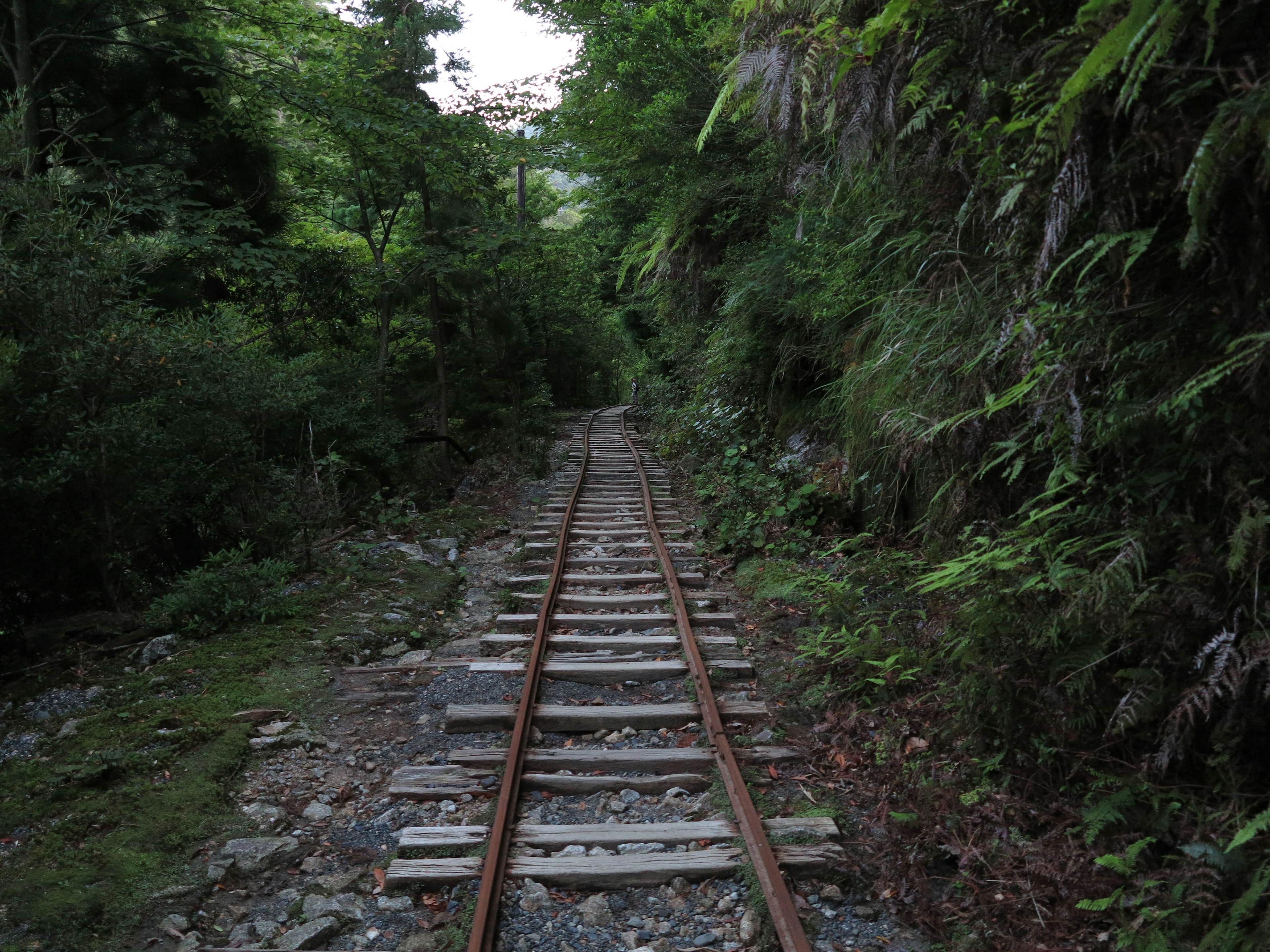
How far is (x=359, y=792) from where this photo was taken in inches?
152

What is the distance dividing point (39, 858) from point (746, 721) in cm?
348

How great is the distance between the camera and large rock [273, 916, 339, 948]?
2662 millimetres

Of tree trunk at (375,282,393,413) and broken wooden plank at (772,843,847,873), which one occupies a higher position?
tree trunk at (375,282,393,413)

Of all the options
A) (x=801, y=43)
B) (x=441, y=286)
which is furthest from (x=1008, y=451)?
(x=441, y=286)

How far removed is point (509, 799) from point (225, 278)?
1023 centimetres

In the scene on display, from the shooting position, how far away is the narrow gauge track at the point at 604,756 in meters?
3.00

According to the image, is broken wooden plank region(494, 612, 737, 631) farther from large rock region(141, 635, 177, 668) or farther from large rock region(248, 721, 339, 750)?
large rock region(141, 635, 177, 668)

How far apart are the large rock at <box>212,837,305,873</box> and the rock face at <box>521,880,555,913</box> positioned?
1157 millimetres

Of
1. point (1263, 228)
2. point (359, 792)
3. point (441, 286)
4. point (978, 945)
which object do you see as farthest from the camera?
point (441, 286)

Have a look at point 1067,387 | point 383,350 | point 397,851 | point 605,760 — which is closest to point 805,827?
point 605,760

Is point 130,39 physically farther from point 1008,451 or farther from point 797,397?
point 1008,451

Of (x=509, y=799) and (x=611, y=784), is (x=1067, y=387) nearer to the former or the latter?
(x=611, y=784)

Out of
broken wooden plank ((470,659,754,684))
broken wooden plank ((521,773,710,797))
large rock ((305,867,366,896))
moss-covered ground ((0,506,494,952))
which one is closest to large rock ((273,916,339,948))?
large rock ((305,867,366,896))

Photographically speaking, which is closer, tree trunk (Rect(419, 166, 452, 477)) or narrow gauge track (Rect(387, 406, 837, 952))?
narrow gauge track (Rect(387, 406, 837, 952))
